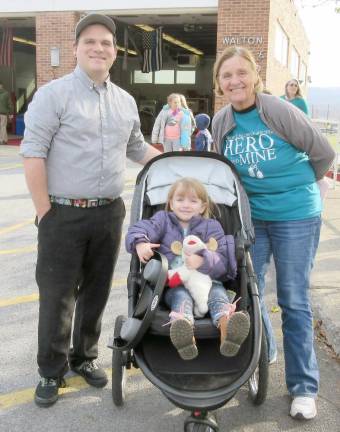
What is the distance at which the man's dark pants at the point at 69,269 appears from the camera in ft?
9.82

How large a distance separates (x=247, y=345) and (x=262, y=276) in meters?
0.86

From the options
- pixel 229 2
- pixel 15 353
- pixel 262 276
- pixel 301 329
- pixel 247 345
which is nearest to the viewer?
pixel 247 345

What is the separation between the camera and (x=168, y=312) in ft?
8.80

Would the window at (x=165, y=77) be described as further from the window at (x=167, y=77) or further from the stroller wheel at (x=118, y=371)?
the stroller wheel at (x=118, y=371)

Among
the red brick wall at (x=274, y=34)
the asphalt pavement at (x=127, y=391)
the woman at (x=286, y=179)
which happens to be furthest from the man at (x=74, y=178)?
the red brick wall at (x=274, y=34)

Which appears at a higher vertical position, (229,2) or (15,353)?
(229,2)

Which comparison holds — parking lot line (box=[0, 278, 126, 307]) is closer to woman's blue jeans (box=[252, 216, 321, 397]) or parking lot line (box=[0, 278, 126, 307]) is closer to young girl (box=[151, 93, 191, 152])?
woman's blue jeans (box=[252, 216, 321, 397])

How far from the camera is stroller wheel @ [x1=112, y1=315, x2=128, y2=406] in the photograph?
2871mm

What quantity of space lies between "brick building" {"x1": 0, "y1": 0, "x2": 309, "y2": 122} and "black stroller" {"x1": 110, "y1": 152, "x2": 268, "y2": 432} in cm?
616

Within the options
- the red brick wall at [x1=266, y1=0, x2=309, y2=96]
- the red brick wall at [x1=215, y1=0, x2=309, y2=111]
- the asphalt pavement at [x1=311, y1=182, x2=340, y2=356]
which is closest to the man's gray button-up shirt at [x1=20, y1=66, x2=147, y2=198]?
the asphalt pavement at [x1=311, y1=182, x2=340, y2=356]

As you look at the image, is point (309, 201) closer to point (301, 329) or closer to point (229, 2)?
point (301, 329)

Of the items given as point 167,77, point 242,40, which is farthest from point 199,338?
point 167,77

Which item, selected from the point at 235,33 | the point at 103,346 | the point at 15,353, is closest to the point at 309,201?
the point at 103,346

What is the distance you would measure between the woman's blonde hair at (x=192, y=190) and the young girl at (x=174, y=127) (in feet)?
25.3
